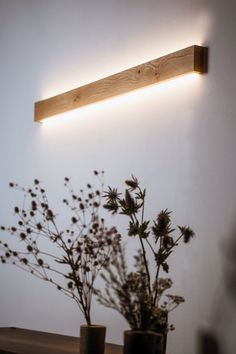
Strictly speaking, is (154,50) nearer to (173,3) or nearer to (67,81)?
(173,3)

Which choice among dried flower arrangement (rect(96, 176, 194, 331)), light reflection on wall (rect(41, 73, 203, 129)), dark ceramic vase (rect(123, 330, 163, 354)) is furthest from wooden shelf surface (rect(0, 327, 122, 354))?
A: light reflection on wall (rect(41, 73, 203, 129))

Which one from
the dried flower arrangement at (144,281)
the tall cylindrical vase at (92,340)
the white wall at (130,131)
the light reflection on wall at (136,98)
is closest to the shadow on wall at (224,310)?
the white wall at (130,131)

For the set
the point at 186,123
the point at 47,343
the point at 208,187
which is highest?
the point at 186,123

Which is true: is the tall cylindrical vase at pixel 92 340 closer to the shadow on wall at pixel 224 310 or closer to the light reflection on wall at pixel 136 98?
the shadow on wall at pixel 224 310

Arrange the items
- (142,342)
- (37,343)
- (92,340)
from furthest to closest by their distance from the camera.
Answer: (37,343)
(92,340)
(142,342)

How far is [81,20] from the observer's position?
3662 millimetres

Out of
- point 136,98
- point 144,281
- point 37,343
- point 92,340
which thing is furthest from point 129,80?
point 37,343

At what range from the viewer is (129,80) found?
3104 mm

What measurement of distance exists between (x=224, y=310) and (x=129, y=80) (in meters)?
1.21

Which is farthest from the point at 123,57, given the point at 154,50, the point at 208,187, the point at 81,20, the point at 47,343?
the point at 47,343

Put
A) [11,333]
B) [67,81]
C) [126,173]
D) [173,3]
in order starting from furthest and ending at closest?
[67,81], [11,333], [126,173], [173,3]

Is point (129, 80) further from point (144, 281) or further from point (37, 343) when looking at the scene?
point (37, 343)

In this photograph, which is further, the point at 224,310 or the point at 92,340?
Answer: the point at 92,340

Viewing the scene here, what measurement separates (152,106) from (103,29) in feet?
2.18
